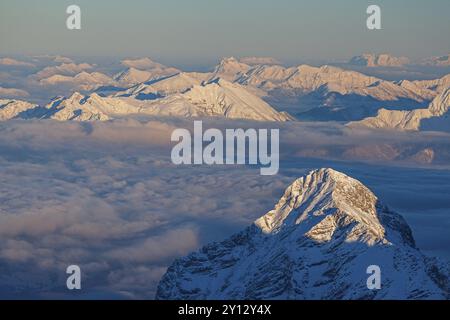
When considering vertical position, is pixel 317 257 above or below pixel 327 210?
below

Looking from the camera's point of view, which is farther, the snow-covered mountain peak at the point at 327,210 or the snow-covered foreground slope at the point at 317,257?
the snow-covered mountain peak at the point at 327,210

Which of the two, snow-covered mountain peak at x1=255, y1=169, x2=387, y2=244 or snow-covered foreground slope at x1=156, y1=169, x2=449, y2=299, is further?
snow-covered mountain peak at x1=255, y1=169, x2=387, y2=244
